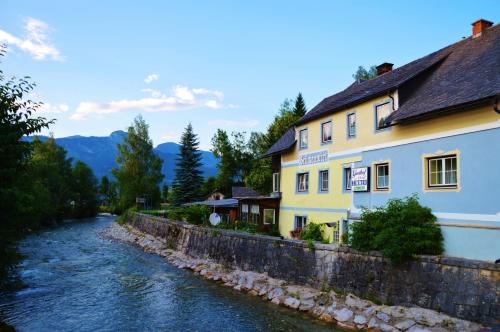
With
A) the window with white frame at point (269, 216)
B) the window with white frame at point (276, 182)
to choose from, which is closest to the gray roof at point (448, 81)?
the window with white frame at point (276, 182)

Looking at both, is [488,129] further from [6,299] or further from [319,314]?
[6,299]

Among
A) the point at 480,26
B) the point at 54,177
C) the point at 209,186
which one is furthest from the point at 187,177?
the point at 480,26

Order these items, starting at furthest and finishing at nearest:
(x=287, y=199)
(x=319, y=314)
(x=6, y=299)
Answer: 1. (x=287, y=199)
2. (x=6, y=299)
3. (x=319, y=314)

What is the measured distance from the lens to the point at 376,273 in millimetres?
14188

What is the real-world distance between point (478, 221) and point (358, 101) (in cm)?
875

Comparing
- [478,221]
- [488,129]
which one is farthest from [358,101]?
[478,221]

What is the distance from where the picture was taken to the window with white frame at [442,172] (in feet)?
45.8

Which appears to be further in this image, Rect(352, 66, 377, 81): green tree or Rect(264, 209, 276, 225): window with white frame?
Rect(352, 66, 377, 81): green tree

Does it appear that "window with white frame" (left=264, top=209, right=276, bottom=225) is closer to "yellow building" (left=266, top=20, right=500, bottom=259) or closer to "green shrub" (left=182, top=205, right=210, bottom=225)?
"yellow building" (left=266, top=20, right=500, bottom=259)

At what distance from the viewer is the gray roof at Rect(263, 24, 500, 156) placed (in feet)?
44.0

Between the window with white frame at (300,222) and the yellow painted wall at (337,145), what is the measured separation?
1.16 ft

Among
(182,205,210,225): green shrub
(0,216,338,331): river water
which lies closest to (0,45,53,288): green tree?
(0,216,338,331): river water

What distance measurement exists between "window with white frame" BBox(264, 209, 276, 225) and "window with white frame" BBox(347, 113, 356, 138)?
9.58 m

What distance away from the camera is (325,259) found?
646 inches
